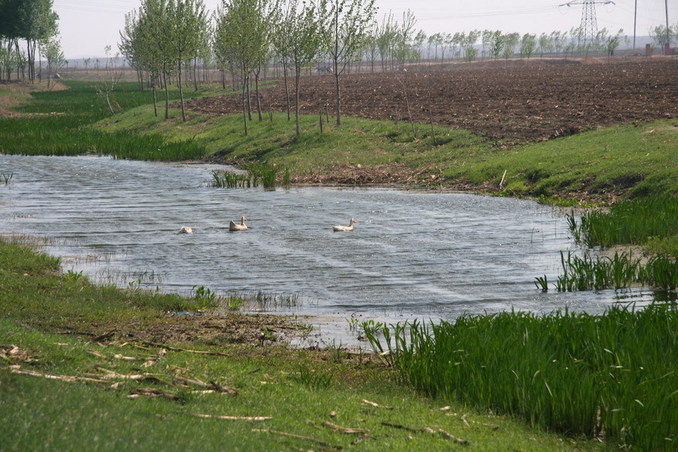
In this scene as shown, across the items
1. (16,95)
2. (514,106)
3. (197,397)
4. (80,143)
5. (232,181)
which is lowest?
(197,397)

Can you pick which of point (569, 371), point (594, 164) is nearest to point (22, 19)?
point (594, 164)

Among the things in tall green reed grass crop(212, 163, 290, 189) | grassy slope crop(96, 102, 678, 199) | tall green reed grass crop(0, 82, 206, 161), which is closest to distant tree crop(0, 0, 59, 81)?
tall green reed grass crop(0, 82, 206, 161)

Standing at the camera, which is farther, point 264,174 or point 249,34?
point 249,34

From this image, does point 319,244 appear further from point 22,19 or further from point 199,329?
point 22,19

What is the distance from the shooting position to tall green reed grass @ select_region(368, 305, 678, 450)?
808 centimetres

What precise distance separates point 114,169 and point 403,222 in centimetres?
2189

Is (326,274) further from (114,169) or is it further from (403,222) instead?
(114,169)

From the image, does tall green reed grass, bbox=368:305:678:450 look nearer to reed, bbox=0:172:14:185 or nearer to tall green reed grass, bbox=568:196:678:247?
tall green reed grass, bbox=568:196:678:247

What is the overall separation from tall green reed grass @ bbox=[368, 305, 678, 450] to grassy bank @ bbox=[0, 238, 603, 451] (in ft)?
0.89

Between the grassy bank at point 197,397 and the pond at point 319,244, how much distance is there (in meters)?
3.39

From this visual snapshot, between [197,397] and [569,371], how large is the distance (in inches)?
155

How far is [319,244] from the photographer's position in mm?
21422

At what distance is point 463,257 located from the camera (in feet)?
62.8

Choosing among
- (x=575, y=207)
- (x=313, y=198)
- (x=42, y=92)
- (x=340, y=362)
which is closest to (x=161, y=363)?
(x=340, y=362)
